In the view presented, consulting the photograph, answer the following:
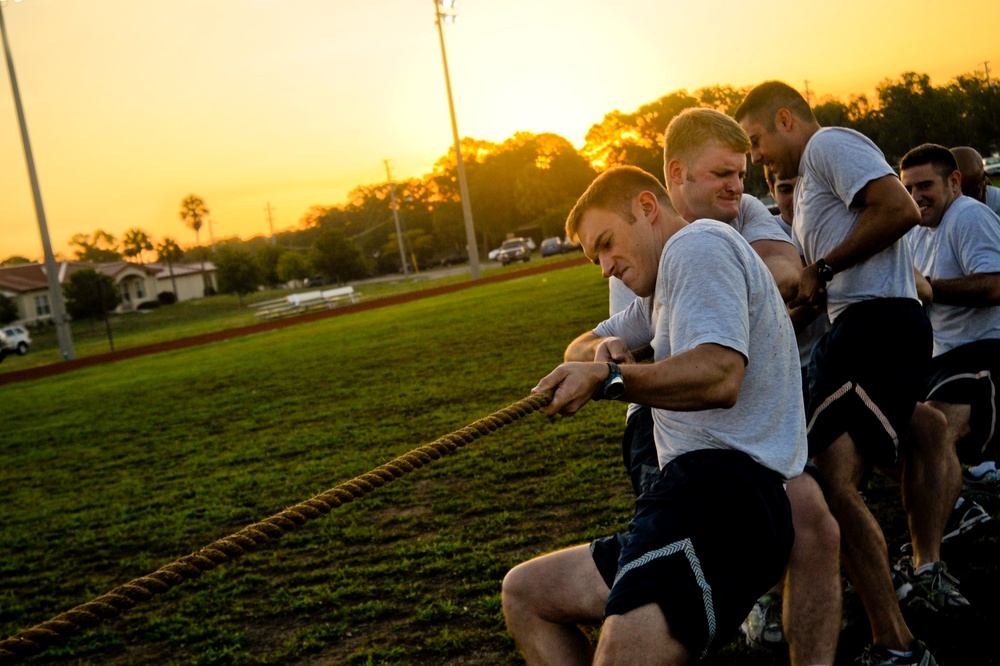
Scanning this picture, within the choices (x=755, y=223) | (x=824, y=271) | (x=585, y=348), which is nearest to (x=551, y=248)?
(x=824, y=271)

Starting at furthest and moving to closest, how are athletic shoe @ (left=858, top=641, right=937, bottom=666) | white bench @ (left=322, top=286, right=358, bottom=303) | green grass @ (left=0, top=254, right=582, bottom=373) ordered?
1. green grass @ (left=0, top=254, right=582, bottom=373)
2. white bench @ (left=322, top=286, right=358, bottom=303)
3. athletic shoe @ (left=858, top=641, right=937, bottom=666)

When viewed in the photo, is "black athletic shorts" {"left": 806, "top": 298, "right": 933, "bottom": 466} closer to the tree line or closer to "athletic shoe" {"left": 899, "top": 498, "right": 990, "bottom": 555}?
"athletic shoe" {"left": 899, "top": 498, "right": 990, "bottom": 555}

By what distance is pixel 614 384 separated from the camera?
7.18 ft

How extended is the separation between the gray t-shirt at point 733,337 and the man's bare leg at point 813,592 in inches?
14.1

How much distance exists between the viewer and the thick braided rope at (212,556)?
1744 millimetres

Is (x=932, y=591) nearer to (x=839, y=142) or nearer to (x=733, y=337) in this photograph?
(x=839, y=142)

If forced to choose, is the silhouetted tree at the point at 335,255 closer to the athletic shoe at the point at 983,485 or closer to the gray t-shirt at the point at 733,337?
the athletic shoe at the point at 983,485

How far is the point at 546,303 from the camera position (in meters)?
20.6

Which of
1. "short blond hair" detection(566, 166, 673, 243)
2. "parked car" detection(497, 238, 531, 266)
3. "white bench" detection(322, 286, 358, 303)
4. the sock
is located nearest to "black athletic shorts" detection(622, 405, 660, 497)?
"short blond hair" detection(566, 166, 673, 243)

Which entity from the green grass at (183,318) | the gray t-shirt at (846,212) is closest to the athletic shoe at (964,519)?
the gray t-shirt at (846,212)

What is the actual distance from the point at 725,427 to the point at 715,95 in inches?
3069

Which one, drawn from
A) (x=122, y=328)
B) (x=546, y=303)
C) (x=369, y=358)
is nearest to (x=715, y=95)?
(x=122, y=328)

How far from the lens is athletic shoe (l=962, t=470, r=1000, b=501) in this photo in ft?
15.8

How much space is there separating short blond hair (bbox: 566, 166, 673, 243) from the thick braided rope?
72cm
